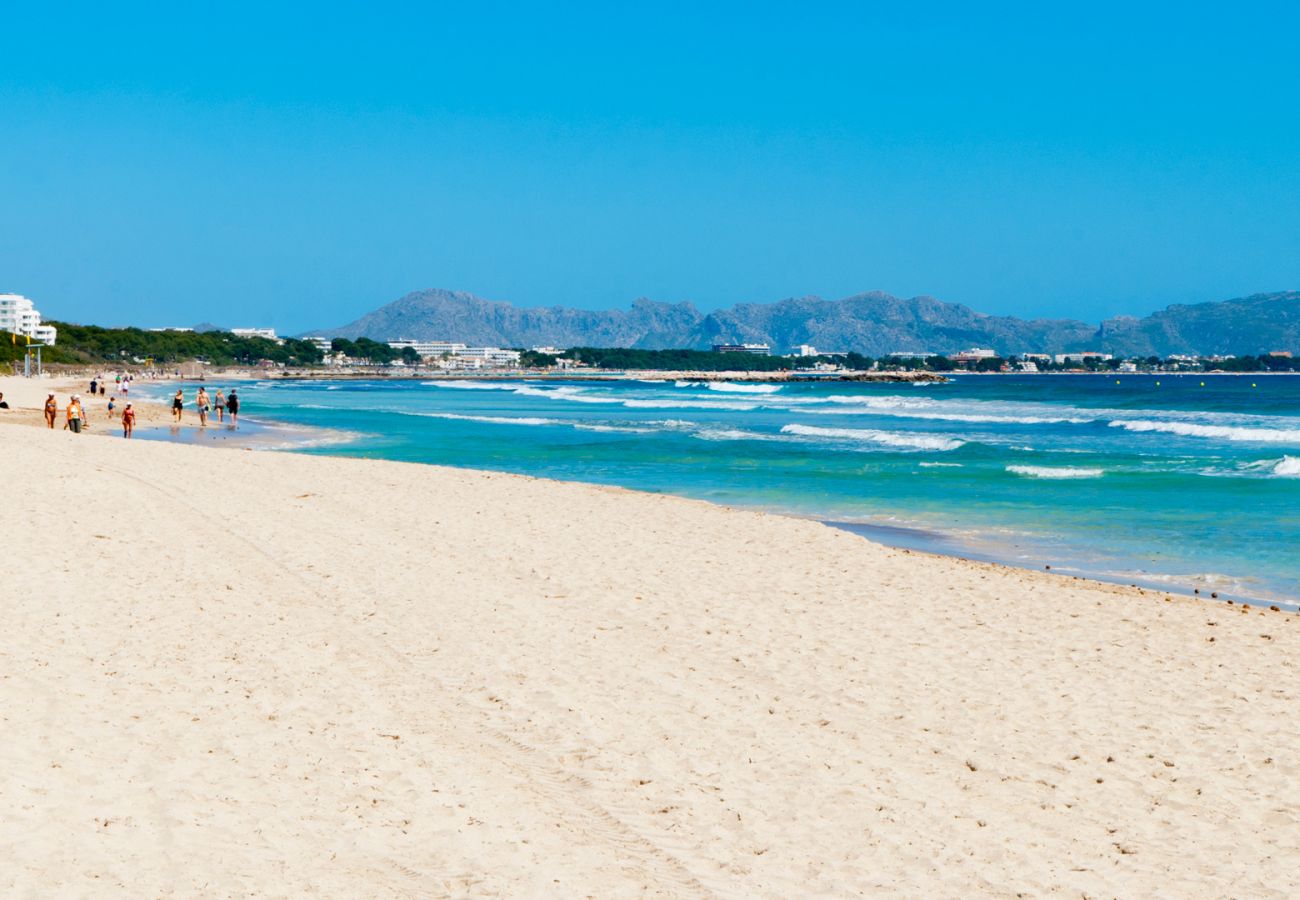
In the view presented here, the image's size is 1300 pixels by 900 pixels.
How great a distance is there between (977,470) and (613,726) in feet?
73.3

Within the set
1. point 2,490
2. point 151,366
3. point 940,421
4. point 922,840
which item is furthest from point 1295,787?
point 151,366

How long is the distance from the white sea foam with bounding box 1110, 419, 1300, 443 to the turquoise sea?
130 mm

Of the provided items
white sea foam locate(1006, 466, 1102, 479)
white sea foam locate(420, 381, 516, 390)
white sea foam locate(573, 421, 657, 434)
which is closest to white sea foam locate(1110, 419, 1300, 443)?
white sea foam locate(1006, 466, 1102, 479)

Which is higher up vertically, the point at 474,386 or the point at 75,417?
the point at 474,386

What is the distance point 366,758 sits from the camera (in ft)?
20.9

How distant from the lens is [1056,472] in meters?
27.4

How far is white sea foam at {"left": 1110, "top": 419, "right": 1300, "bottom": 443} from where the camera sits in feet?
131

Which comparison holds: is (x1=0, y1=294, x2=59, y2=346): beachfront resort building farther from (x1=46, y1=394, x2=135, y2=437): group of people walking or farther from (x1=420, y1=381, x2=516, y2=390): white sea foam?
A: (x1=46, y1=394, x2=135, y2=437): group of people walking

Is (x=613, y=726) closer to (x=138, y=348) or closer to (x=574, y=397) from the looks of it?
(x=574, y=397)

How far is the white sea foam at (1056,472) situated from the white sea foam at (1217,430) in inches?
558

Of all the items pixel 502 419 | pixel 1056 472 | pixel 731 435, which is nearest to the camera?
pixel 1056 472

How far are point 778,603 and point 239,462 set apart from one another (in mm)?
15085

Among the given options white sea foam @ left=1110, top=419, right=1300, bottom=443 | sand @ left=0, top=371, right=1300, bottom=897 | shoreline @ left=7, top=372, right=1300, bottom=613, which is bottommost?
shoreline @ left=7, top=372, right=1300, bottom=613

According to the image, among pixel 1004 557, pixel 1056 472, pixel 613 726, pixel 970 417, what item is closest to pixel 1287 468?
pixel 1056 472
